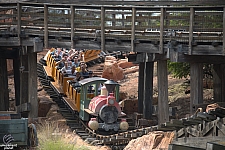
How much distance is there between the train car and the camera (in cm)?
1891

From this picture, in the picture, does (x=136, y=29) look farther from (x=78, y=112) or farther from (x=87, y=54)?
(x=87, y=54)

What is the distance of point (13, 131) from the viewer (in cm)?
1442

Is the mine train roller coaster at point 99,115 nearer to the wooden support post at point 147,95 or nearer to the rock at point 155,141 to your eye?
the rock at point 155,141

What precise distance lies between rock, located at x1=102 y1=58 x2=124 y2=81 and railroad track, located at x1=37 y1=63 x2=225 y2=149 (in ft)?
9.73

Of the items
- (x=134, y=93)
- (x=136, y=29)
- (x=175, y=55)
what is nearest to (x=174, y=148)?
(x=175, y=55)

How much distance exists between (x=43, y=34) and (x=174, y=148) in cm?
1133

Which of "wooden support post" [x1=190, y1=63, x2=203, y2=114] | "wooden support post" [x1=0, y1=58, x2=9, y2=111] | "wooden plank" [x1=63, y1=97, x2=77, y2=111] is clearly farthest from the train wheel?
"wooden support post" [x1=0, y1=58, x2=9, y2=111]

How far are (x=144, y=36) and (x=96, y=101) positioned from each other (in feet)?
9.30

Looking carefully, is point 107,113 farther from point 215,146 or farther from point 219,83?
point 215,146

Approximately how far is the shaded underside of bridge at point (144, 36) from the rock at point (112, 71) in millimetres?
8166

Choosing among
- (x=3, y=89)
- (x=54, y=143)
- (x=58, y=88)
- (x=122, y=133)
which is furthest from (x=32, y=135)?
(x=58, y=88)

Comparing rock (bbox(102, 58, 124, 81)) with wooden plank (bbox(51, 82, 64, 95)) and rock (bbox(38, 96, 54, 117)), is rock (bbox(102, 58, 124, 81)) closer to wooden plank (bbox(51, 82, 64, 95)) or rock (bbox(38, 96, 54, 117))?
wooden plank (bbox(51, 82, 64, 95))

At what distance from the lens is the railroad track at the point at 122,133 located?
1221 centimetres

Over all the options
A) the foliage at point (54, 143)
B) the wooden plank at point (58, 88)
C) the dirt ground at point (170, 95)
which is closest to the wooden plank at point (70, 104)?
the dirt ground at point (170, 95)
